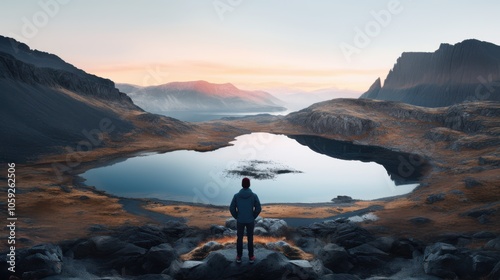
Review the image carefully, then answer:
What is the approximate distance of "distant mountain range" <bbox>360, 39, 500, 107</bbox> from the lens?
147875 millimetres

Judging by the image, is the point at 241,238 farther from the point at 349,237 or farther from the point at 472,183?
the point at 472,183

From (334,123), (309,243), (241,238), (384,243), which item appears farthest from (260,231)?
(334,123)

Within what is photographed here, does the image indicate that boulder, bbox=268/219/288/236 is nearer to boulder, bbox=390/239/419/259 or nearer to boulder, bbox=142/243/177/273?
boulder, bbox=390/239/419/259

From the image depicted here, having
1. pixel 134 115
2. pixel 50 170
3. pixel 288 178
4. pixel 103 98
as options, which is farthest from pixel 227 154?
pixel 103 98

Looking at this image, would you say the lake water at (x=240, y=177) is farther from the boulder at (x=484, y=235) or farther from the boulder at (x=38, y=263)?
the boulder at (x=38, y=263)

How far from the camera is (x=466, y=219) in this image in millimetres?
27438

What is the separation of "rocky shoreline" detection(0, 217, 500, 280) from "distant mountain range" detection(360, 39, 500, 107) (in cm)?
15147

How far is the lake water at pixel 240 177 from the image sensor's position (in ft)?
159

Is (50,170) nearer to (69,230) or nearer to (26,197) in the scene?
(26,197)

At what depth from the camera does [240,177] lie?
193 ft

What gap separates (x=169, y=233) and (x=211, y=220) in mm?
8140

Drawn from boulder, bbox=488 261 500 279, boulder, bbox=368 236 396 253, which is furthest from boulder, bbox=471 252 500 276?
boulder, bbox=368 236 396 253

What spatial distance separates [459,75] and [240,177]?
159m

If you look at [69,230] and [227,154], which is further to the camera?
[227,154]
